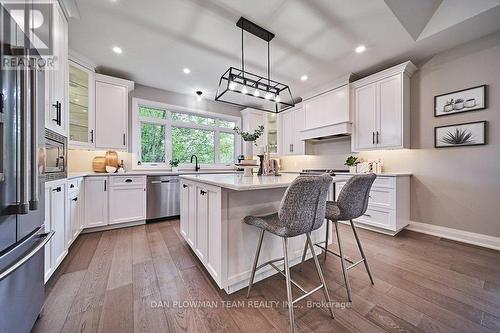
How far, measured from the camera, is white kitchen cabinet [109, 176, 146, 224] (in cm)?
293

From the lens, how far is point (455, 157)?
8.45 feet

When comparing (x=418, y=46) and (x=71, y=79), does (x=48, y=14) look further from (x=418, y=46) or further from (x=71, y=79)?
(x=418, y=46)

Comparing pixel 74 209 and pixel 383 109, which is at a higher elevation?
pixel 383 109

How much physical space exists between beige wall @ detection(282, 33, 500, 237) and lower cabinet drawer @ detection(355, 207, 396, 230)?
2.19 ft

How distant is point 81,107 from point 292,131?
4.09 metres

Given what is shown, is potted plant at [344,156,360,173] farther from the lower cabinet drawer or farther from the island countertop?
the island countertop

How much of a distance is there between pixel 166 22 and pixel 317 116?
302 cm

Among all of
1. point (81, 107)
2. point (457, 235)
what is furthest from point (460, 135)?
point (81, 107)

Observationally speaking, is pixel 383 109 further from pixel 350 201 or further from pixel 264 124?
pixel 264 124

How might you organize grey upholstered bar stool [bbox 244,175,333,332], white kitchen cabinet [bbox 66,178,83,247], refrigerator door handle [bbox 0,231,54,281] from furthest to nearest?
Answer: white kitchen cabinet [bbox 66,178,83,247], grey upholstered bar stool [bbox 244,175,333,332], refrigerator door handle [bbox 0,231,54,281]

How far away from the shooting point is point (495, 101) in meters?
2.30

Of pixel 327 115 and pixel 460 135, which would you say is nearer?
pixel 460 135

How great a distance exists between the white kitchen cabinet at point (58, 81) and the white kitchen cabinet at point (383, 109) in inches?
156

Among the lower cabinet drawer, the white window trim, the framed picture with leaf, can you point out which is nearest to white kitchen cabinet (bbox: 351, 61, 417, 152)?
the framed picture with leaf
